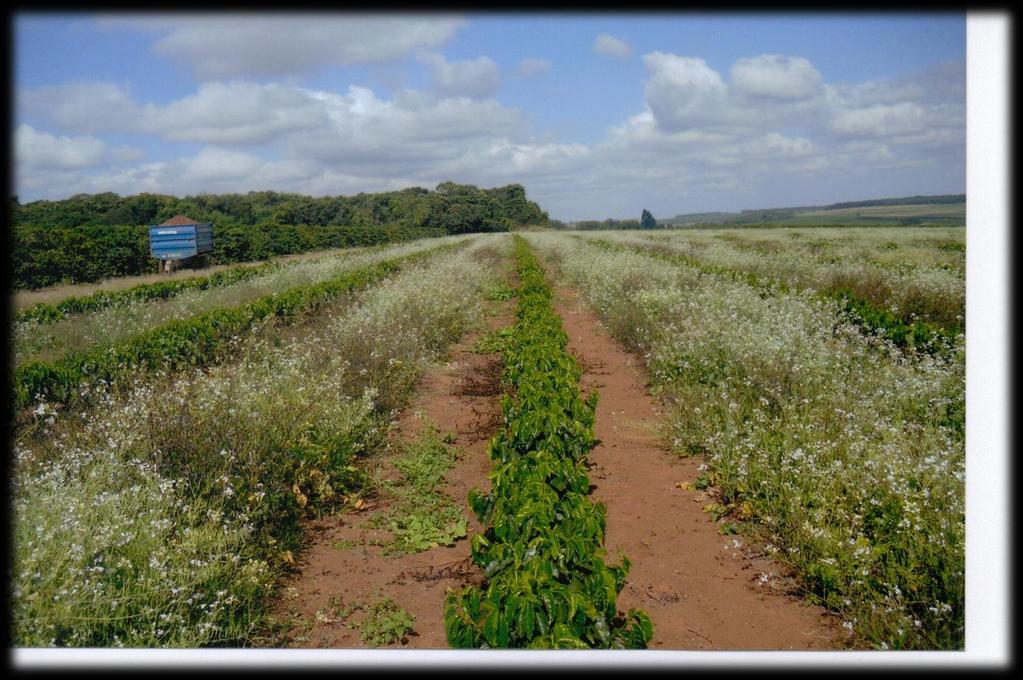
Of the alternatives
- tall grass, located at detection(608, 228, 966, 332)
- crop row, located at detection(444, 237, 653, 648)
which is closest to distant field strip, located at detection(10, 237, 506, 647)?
crop row, located at detection(444, 237, 653, 648)

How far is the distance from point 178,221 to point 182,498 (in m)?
28.2

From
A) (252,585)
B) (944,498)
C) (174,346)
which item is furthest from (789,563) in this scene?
(174,346)

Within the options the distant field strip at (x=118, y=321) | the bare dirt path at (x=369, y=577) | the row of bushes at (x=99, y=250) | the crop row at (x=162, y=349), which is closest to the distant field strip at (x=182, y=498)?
the bare dirt path at (x=369, y=577)

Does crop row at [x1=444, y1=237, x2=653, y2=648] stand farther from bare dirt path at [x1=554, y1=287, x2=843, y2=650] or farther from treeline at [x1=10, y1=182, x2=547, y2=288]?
treeline at [x1=10, y1=182, x2=547, y2=288]

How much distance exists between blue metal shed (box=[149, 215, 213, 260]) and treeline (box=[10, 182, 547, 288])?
1028 mm

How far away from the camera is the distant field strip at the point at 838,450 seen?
137 inches

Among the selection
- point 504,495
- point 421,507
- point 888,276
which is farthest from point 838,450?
point 888,276

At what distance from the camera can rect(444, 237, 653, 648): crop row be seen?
8.75 ft

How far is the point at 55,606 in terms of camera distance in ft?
9.30

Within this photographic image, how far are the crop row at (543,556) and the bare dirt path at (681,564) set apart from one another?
46 cm

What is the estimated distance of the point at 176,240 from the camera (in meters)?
26.0

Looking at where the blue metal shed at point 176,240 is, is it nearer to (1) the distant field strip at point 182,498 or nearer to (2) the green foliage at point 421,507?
(1) the distant field strip at point 182,498

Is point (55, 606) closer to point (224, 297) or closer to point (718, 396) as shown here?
point (718, 396)

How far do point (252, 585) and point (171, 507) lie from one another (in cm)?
104
